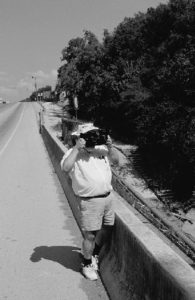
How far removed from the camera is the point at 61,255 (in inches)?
266

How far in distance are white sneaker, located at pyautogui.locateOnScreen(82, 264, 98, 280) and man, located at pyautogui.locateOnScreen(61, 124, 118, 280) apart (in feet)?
0.84

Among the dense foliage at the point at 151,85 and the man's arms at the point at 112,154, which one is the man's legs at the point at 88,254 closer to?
the man's arms at the point at 112,154

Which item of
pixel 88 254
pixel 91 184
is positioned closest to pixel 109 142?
pixel 91 184

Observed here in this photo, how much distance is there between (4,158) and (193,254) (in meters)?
12.7

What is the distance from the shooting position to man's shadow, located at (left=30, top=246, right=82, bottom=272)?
20.7ft

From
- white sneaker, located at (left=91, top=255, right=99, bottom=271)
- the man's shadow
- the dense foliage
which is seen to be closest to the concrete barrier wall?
white sneaker, located at (left=91, top=255, right=99, bottom=271)

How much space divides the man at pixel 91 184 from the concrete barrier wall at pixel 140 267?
27cm

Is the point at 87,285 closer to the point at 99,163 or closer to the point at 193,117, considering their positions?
the point at 99,163

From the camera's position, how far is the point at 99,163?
17.4 ft

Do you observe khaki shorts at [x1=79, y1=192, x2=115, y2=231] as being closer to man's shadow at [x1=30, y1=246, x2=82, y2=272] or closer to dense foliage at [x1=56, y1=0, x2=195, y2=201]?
man's shadow at [x1=30, y1=246, x2=82, y2=272]

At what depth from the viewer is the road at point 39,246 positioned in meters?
5.46

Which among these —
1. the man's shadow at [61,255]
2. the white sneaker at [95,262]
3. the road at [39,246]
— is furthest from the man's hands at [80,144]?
the man's shadow at [61,255]

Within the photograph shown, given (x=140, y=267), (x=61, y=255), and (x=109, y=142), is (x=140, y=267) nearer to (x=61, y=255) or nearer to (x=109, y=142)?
(x=109, y=142)

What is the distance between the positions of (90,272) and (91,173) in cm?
130
